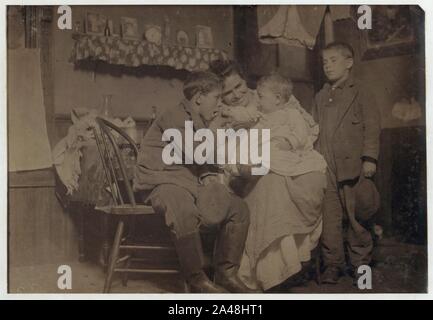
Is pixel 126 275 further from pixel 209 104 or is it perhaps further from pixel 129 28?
pixel 129 28

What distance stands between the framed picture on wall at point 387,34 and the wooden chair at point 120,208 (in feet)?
5.80

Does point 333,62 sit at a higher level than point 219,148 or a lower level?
higher

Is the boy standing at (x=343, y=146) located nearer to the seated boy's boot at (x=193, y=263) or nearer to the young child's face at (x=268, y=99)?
the young child's face at (x=268, y=99)

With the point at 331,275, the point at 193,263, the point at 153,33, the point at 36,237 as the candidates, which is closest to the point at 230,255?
the point at 193,263

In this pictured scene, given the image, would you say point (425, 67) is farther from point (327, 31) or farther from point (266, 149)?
point (266, 149)

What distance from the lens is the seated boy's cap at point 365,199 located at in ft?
15.6

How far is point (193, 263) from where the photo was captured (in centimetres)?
466

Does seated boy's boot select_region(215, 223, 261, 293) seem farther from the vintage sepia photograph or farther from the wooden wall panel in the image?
the wooden wall panel

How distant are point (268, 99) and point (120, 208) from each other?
1262 millimetres

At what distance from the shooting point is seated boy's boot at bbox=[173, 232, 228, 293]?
4648mm

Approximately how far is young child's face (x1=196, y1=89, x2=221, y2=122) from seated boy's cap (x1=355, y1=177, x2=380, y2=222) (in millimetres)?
1122

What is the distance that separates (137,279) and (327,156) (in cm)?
156

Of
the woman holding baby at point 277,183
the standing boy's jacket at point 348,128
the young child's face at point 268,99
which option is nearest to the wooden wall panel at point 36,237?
the woman holding baby at point 277,183

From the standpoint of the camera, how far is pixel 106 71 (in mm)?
4711
